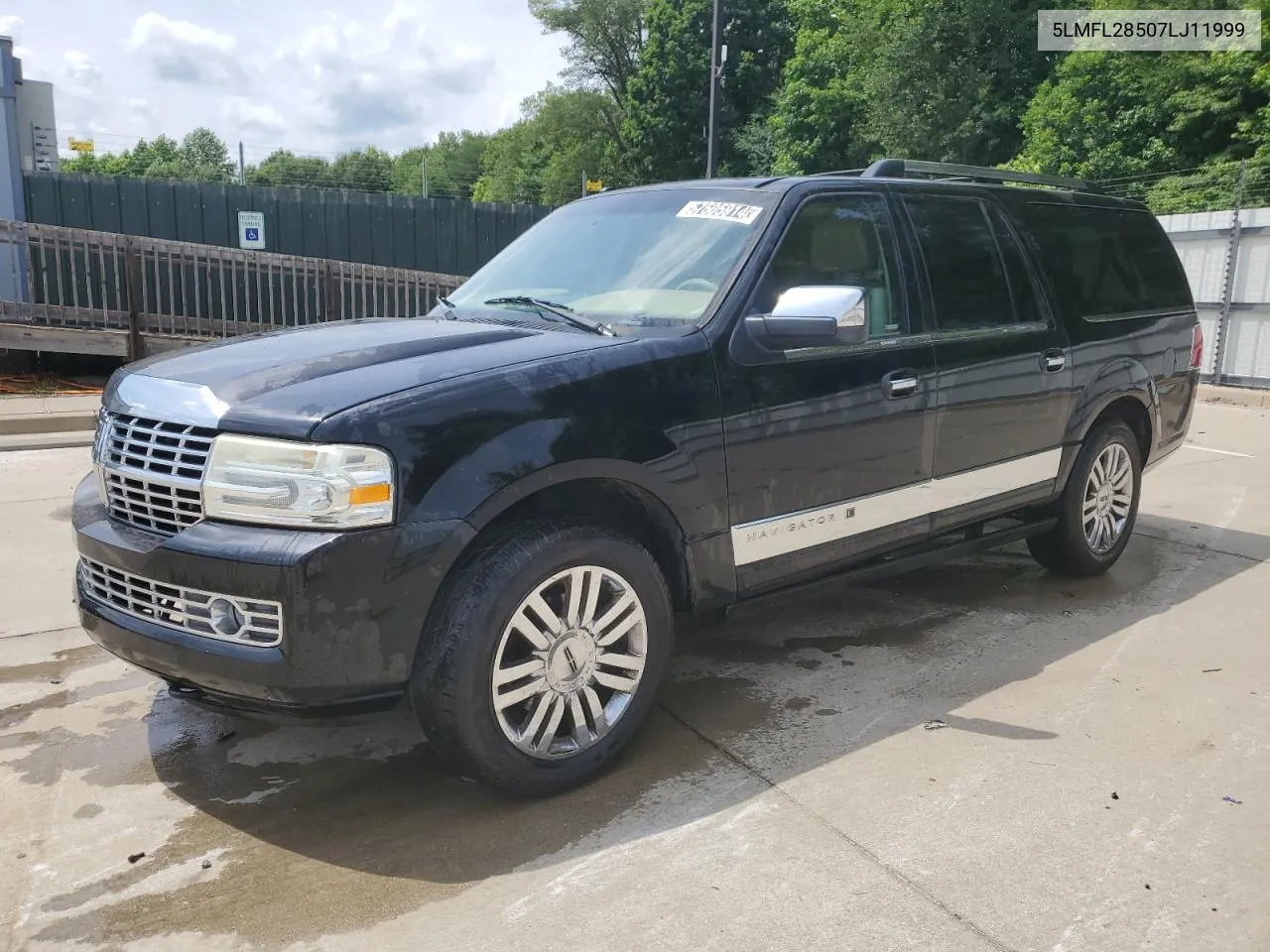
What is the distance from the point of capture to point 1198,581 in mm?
5574

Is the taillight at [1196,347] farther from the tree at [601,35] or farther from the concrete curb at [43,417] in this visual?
the tree at [601,35]

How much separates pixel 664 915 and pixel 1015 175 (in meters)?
4.11

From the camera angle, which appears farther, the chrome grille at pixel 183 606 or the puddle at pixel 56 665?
the puddle at pixel 56 665

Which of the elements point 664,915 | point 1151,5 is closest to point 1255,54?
point 1151,5

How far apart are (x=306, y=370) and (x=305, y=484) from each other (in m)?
0.49

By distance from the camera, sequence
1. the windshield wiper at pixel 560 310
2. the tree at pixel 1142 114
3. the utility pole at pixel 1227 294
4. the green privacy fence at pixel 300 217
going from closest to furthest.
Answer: the windshield wiper at pixel 560 310 → the utility pole at pixel 1227 294 → the green privacy fence at pixel 300 217 → the tree at pixel 1142 114

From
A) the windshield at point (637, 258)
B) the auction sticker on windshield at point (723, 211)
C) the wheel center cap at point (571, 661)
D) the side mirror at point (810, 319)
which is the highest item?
the auction sticker on windshield at point (723, 211)

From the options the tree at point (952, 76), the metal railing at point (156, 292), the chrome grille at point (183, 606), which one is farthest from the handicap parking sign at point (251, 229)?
the tree at point (952, 76)

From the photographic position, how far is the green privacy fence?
18328 mm

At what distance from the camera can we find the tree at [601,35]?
58969mm

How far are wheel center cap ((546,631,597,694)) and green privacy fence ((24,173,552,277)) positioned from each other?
18322mm

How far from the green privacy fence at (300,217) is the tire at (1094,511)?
17.2 m

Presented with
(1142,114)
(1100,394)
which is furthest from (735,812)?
(1142,114)

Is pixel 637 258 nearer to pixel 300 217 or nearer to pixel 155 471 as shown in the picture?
pixel 155 471
